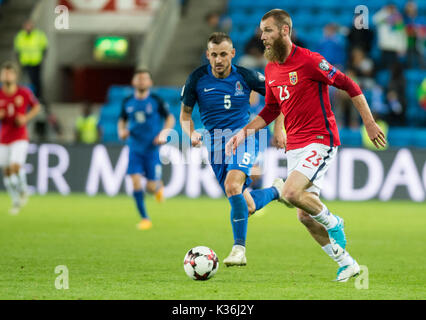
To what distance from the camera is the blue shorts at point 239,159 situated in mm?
8297

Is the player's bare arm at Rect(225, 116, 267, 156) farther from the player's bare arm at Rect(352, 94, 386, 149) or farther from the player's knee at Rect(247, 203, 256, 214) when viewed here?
the player's knee at Rect(247, 203, 256, 214)

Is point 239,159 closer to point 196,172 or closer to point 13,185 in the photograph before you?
point 13,185

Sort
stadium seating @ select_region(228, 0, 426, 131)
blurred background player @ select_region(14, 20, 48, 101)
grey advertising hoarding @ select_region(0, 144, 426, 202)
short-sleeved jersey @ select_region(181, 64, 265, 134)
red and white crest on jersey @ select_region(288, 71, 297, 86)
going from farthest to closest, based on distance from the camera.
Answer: stadium seating @ select_region(228, 0, 426, 131), blurred background player @ select_region(14, 20, 48, 101), grey advertising hoarding @ select_region(0, 144, 426, 202), short-sleeved jersey @ select_region(181, 64, 265, 134), red and white crest on jersey @ select_region(288, 71, 297, 86)

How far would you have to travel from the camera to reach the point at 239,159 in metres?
8.30

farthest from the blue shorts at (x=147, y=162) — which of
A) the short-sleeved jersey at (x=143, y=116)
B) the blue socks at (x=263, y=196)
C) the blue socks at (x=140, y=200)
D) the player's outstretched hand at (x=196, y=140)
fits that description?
the player's outstretched hand at (x=196, y=140)

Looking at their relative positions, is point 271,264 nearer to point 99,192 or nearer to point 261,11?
point 99,192

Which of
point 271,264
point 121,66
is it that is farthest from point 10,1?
point 271,264

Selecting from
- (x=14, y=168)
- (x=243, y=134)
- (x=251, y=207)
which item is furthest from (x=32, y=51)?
(x=243, y=134)

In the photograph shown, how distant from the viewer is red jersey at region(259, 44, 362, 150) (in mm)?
6977

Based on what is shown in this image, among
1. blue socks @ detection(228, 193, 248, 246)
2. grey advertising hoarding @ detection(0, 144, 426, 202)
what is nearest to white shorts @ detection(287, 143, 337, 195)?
blue socks @ detection(228, 193, 248, 246)

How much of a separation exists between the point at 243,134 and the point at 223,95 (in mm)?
1213

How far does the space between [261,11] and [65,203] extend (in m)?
8.65

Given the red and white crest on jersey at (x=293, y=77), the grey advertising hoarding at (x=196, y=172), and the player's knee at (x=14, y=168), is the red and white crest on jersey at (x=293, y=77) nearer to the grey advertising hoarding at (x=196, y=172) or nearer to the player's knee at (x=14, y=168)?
the player's knee at (x=14, y=168)

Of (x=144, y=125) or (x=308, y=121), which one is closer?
(x=308, y=121)
